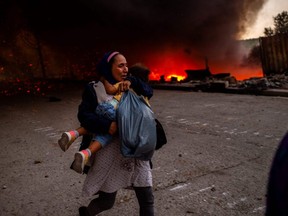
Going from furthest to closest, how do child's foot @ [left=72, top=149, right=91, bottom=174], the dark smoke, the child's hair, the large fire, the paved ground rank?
the dark smoke < the large fire < the paved ground < the child's hair < child's foot @ [left=72, top=149, right=91, bottom=174]

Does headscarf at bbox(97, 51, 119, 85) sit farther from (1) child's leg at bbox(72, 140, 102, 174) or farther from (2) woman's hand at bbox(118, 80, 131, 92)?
(1) child's leg at bbox(72, 140, 102, 174)

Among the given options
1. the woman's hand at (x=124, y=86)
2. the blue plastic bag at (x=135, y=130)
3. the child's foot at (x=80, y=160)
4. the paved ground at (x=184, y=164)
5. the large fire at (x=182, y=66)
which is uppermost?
the large fire at (x=182, y=66)

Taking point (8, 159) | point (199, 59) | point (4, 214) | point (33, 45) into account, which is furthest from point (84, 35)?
point (4, 214)

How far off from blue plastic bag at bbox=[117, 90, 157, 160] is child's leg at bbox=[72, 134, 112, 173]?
0.58 ft

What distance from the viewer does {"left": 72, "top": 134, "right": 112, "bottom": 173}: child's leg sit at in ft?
7.73

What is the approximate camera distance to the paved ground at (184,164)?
3533mm

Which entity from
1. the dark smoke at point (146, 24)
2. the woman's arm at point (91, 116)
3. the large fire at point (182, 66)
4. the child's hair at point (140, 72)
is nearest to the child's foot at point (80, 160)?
the woman's arm at point (91, 116)

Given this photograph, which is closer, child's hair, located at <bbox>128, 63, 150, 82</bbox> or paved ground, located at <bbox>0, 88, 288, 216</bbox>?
child's hair, located at <bbox>128, 63, 150, 82</bbox>

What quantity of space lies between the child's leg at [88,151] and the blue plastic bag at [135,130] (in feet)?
0.58

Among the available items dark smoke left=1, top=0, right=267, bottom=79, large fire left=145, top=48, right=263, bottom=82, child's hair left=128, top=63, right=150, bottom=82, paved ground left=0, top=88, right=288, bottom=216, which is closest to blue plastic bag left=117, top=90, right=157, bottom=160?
child's hair left=128, top=63, right=150, bottom=82

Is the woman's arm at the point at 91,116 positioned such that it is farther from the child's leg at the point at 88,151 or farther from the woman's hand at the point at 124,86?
the woman's hand at the point at 124,86

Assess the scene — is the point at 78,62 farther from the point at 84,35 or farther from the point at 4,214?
the point at 4,214

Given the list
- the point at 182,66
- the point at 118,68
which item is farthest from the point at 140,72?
the point at 182,66

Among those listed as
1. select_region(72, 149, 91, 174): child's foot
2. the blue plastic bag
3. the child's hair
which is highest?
the child's hair
